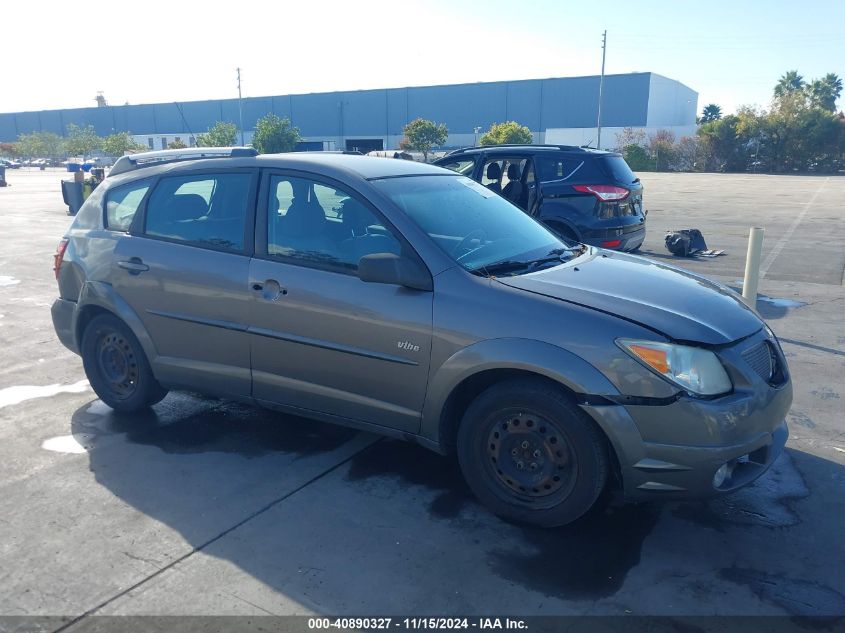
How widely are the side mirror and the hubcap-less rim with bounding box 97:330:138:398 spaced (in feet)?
7.17

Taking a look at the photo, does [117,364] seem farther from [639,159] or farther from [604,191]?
[639,159]

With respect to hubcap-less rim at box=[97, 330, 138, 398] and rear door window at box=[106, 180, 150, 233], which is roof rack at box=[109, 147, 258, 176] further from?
hubcap-less rim at box=[97, 330, 138, 398]

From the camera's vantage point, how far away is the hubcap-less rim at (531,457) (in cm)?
340

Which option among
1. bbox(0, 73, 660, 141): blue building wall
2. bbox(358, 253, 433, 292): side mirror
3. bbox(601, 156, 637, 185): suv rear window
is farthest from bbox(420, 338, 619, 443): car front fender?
bbox(0, 73, 660, 141): blue building wall

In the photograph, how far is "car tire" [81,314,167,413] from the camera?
4867 millimetres

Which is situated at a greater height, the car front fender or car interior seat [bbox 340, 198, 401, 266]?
car interior seat [bbox 340, 198, 401, 266]

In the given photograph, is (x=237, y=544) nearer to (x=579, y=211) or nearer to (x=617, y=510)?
(x=617, y=510)

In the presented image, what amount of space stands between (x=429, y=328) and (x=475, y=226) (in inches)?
36.8

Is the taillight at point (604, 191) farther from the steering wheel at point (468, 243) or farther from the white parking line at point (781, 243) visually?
the steering wheel at point (468, 243)

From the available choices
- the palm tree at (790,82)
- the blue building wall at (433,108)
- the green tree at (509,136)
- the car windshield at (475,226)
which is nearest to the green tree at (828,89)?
the palm tree at (790,82)

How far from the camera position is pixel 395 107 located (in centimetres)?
7638

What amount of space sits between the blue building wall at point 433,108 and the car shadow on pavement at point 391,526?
217 feet

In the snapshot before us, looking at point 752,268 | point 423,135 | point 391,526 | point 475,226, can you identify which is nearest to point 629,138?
point 423,135

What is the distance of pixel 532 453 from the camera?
348 cm
